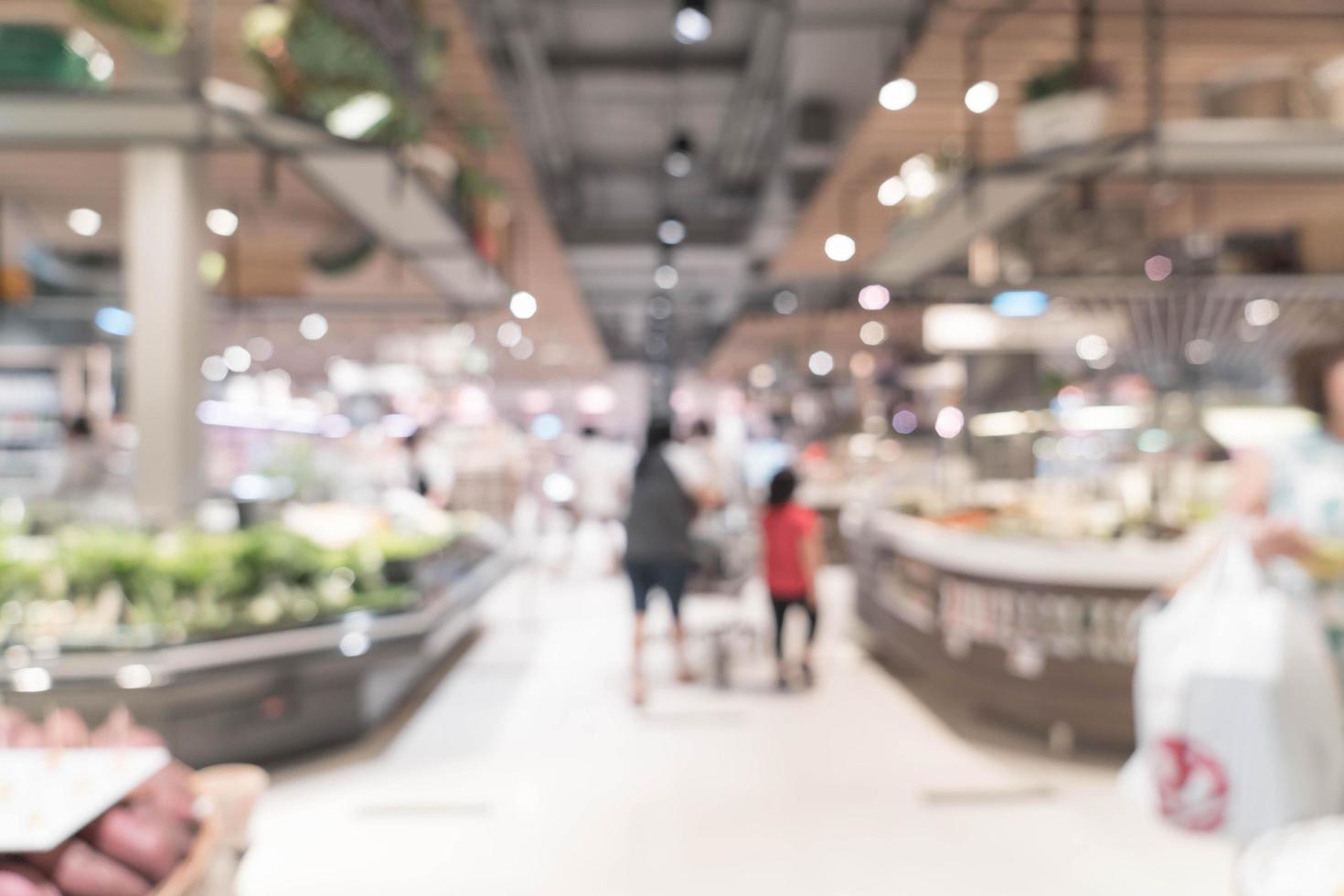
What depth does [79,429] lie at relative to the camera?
7.77 m

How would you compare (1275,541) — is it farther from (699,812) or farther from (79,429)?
(79,429)

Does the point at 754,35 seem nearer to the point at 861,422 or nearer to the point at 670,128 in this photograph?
the point at 670,128

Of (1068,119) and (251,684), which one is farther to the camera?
(251,684)

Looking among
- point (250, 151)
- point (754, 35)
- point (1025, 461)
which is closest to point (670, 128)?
point (754, 35)

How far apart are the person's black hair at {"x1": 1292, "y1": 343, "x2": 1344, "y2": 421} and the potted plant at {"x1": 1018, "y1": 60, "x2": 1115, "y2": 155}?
1774 mm

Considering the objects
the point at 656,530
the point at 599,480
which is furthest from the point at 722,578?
the point at 599,480

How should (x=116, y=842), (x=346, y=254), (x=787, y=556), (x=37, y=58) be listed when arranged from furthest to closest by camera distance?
(x=346, y=254), (x=787, y=556), (x=37, y=58), (x=116, y=842)

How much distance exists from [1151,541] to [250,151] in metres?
4.83

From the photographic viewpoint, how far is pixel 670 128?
37.3ft

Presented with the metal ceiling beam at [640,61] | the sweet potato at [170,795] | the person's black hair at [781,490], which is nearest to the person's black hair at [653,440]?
the person's black hair at [781,490]

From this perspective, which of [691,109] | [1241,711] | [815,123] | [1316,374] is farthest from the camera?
[691,109]

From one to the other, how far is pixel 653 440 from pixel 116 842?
476 centimetres

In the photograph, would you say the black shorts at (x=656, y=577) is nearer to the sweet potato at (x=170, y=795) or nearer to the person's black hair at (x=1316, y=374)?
the person's black hair at (x=1316, y=374)

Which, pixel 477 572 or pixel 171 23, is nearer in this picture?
pixel 171 23
